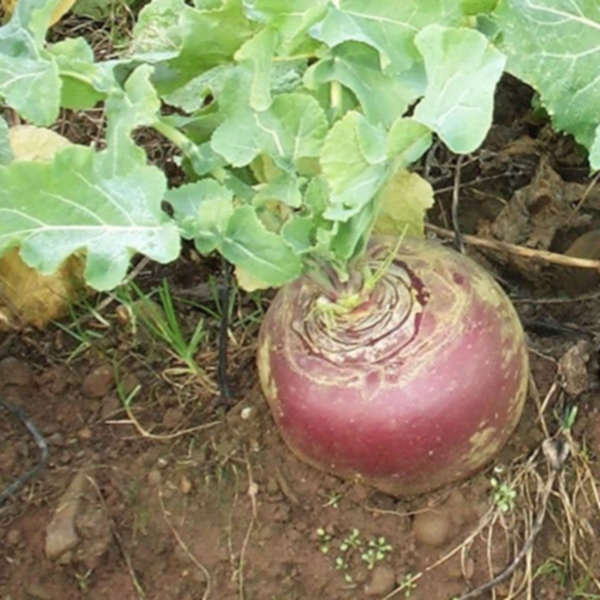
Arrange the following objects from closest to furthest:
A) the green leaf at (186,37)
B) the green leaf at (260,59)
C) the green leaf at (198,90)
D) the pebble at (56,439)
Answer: the green leaf at (260,59) → the green leaf at (186,37) → the green leaf at (198,90) → the pebble at (56,439)

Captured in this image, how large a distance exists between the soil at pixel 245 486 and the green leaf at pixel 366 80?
1.69 feet

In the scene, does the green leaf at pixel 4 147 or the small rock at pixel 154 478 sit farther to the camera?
the small rock at pixel 154 478

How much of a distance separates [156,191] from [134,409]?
567 mm

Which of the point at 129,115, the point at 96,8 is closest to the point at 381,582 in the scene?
the point at 129,115

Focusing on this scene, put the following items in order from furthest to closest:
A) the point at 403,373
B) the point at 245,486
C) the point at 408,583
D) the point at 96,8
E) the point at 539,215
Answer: the point at 96,8
the point at 539,215
the point at 245,486
the point at 408,583
the point at 403,373

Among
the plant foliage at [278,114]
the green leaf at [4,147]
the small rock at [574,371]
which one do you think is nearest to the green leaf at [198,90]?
the plant foliage at [278,114]

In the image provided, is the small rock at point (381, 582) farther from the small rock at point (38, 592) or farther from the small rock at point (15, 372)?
the small rock at point (15, 372)

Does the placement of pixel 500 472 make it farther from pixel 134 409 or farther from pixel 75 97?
pixel 75 97

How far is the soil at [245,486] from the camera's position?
6.20ft

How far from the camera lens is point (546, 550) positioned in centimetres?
190

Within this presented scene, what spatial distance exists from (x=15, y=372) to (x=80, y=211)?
58cm

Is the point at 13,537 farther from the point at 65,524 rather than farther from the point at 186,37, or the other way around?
the point at 186,37

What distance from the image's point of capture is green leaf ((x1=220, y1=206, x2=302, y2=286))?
1642 mm

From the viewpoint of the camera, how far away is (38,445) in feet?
6.70
